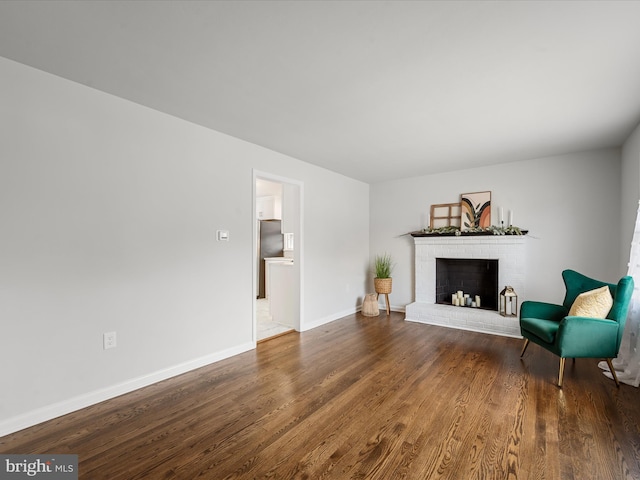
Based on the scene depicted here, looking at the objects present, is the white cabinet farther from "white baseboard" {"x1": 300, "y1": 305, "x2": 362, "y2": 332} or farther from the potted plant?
the potted plant

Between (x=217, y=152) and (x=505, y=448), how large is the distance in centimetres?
344

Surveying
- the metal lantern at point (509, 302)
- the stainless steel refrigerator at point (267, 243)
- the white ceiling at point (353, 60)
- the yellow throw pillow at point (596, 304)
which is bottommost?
the metal lantern at point (509, 302)

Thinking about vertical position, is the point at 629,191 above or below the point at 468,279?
above

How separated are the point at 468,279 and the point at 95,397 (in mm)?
5007

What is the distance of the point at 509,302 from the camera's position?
445cm

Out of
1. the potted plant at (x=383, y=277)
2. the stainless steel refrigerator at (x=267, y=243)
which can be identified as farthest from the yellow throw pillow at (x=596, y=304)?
the stainless steel refrigerator at (x=267, y=243)

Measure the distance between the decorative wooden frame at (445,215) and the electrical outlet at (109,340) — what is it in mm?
4661

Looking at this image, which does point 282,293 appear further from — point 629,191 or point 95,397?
point 629,191

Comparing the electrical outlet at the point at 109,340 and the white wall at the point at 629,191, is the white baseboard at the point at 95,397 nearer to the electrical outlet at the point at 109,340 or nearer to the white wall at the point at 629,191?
the electrical outlet at the point at 109,340

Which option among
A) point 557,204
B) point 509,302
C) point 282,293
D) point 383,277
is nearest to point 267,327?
point 282,293

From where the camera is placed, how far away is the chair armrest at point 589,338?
2688mm

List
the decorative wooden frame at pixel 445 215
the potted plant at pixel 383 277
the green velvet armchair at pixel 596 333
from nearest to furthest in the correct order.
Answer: the green velvet armchair at pixel 596 333 → the decorative wooden frame at pixel 445 215 → the potted plant at pixel 383 277

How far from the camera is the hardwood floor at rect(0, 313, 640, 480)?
1.72 metres

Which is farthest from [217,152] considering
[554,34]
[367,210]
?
[367,210]
